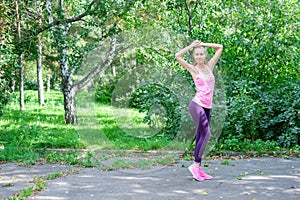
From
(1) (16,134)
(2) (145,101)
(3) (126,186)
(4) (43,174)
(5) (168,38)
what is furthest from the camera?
(1) (16,134)

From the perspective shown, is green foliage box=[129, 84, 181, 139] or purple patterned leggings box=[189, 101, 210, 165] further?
green foliage box=[129, 84, 181, 139]

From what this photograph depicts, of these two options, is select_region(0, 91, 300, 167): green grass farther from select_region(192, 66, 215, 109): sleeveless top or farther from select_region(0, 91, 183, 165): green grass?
select_region(192, 66, 215, 109): sleeveless top

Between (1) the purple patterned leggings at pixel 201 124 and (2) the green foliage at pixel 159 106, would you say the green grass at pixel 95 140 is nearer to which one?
(2) the green foliage at pixel 159 106

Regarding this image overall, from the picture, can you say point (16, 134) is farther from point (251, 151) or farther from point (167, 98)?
point (251, 151)

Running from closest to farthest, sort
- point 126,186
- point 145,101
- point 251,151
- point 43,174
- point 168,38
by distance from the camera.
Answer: point 126,186 < point 43,174 < point 251,151 < point 168,38 < point 145,101

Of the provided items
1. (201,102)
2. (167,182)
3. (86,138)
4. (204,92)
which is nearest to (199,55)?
(204,92)

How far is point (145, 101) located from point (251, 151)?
240 centimetres

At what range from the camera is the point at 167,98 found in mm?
8320

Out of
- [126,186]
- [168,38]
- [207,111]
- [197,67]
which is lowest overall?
[126,186]

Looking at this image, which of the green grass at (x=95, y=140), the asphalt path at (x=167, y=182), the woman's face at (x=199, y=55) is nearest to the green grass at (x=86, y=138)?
the green grass at (x=95, y=140)

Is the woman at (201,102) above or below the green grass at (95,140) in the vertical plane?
above

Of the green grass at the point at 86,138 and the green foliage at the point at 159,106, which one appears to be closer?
the green grass at the point at 86,138

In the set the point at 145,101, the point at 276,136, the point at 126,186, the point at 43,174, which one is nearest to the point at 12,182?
the point at 43,174

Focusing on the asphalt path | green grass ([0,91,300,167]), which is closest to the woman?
the asphalt path
